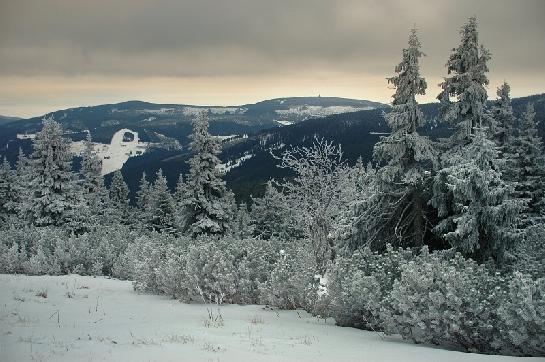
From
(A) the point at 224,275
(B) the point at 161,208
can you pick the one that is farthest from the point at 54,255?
(B) the point at 161,208

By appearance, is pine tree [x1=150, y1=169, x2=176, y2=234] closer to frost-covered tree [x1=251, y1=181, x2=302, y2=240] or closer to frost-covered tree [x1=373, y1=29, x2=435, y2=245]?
frost-covered tree [x1=251, y1=181, x2=302, y2=240]

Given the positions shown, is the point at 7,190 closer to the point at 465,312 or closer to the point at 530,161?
the point at 530,161

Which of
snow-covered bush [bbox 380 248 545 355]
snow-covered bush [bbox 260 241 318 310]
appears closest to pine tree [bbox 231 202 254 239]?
snow-covered bush [bbox 260 241 318 310]

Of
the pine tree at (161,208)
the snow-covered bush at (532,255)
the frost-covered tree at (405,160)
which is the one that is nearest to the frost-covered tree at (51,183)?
the pine tree at (161,208)

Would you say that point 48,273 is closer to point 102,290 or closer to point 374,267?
point 102,290

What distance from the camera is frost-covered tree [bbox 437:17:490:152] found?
18.8 m

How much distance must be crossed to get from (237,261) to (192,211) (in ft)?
69.9

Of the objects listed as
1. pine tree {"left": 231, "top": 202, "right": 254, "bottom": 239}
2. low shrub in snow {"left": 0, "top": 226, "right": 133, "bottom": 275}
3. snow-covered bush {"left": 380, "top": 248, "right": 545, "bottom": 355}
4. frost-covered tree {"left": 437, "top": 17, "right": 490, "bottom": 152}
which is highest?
frost-covered tree {"left": 437, "top": 17, "right": 490, "bottom": 152}

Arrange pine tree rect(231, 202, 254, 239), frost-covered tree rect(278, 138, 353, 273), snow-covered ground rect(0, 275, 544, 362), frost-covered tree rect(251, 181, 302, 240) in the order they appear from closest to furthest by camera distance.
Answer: snow-covered ground rect(0, 275, 544, 362)
frost-covered tree rect(278, 138, 353, 273)
pine tree rect(231, 202, 254, 239)
frost-covered tree rect(251, 181, 302, 240)

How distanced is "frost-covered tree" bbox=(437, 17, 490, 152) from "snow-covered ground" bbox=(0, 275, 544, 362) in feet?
44.5

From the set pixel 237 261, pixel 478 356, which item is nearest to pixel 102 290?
pixel 237 261

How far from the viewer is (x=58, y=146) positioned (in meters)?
30.6

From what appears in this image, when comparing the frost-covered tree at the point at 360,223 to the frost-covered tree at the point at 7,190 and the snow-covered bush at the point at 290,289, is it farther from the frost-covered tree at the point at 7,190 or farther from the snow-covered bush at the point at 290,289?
the frost-covered tree at the point at 7,190

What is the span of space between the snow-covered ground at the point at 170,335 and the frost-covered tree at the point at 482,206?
446cm
